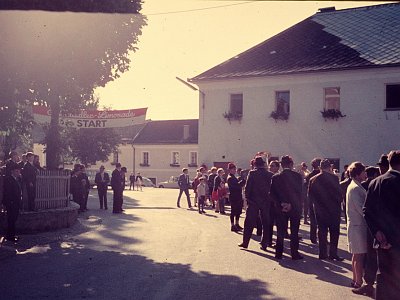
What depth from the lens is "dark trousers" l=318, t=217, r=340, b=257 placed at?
10492 millimetres

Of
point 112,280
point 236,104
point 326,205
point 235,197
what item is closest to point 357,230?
point 326,205

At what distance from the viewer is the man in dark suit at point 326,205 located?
1052 cm

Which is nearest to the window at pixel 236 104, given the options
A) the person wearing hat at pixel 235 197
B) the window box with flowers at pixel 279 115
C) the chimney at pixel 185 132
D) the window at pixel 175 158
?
the window box with flowers at pixel 279 115

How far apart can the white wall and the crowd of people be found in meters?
13.1

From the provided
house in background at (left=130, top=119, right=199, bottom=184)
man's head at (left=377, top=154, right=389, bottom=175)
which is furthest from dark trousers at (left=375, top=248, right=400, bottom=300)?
house in background at (left=130, top=119, right=199, bottom=184)

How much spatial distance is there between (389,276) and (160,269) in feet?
14.6

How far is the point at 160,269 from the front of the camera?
9.49 meters

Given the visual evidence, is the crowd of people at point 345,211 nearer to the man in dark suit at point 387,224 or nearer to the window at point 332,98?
the man in dark suit at point 387,224

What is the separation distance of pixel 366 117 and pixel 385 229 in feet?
76.6

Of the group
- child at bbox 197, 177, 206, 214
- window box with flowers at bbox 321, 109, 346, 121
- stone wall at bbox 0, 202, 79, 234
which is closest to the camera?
stone wall at bbox 0, 202, 79, 234

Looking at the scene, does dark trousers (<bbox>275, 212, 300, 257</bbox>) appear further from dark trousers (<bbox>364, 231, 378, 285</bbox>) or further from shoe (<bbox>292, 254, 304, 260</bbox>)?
dark trousers (<bbox>364, 231, 378, 285</bbox>)

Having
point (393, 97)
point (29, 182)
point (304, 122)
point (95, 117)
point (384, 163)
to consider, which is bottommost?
point (29, 182)

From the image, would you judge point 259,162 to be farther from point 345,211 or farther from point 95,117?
point 95,117

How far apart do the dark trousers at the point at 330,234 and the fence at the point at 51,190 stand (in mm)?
8074
